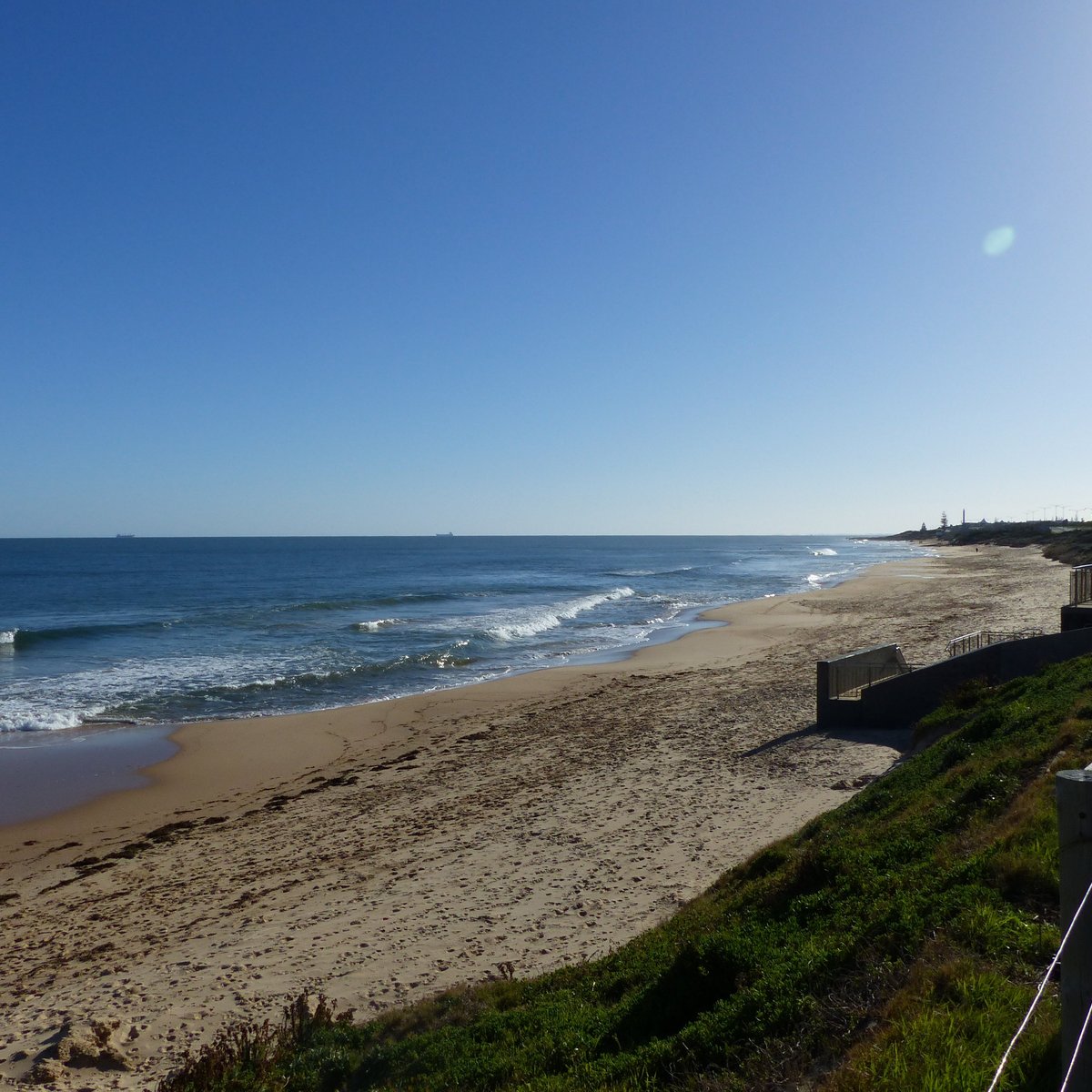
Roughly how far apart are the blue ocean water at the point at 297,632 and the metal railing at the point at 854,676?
12.2 metres

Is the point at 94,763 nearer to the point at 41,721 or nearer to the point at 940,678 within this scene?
the point at 41,721

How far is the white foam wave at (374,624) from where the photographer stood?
3681 centimetres

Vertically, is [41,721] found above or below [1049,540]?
below

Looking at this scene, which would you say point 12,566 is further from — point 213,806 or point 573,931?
point 573,931

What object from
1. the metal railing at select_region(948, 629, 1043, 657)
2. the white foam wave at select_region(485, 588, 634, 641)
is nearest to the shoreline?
the white foam wave at select_region(485, 588, 634, 641)

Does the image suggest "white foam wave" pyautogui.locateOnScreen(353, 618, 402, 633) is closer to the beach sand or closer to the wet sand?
the beach sand

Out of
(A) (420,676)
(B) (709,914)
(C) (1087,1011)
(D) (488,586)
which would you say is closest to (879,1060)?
(C) (1087,1011)

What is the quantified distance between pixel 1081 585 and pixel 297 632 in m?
29.4

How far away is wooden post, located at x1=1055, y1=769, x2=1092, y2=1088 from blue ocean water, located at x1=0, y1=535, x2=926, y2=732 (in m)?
20.6

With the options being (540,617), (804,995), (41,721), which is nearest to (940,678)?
(804,995)

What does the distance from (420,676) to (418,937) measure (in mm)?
17880

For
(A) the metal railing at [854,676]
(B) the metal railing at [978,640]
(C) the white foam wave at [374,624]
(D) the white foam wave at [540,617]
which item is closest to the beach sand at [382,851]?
(A) the metal railing at [854,676]

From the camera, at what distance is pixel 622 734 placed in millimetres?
16875

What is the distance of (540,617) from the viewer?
136 ft
